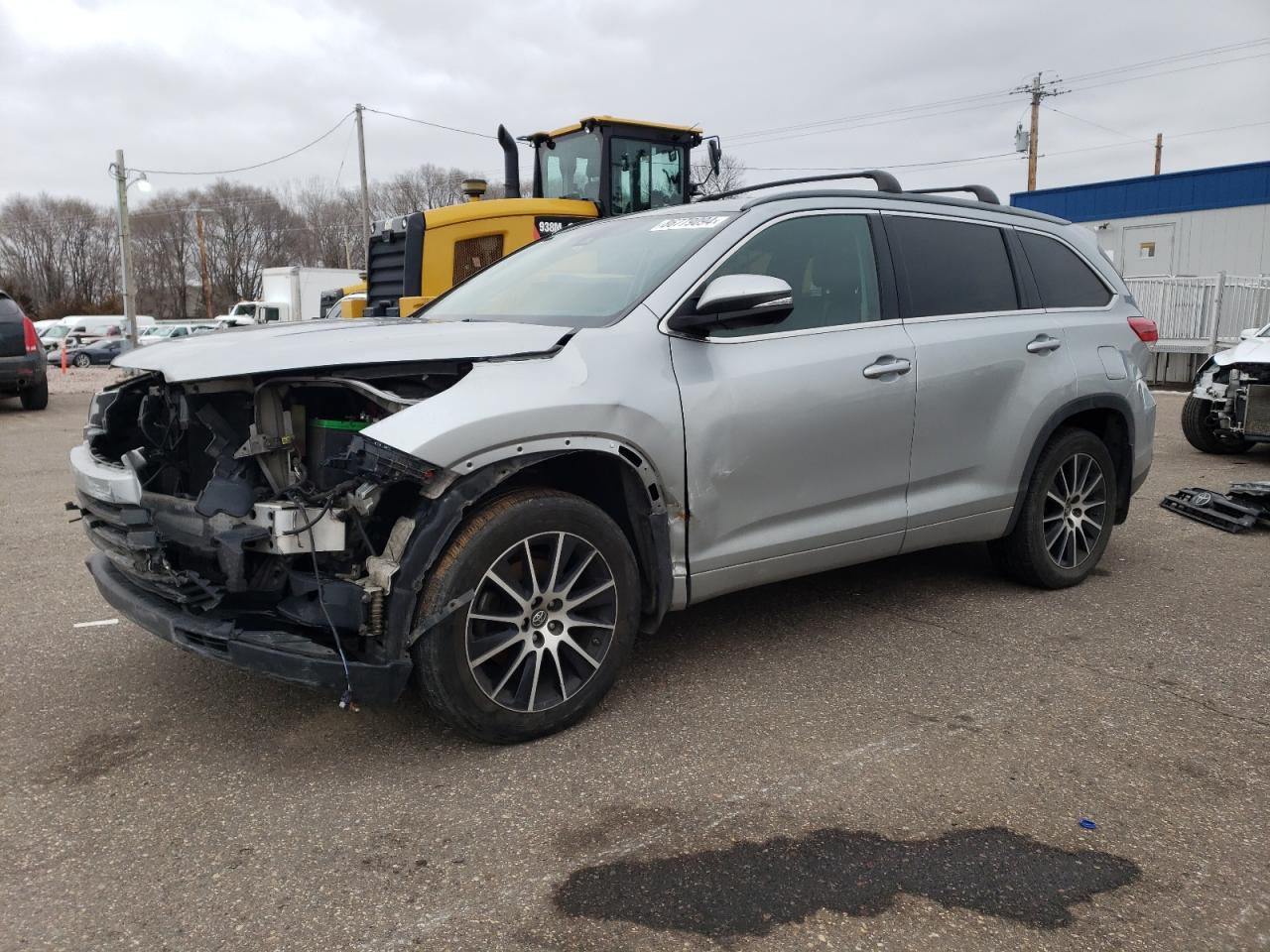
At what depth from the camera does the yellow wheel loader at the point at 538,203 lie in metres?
9.45

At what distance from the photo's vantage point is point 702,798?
2.94 meters

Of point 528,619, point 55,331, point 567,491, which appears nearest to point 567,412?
point 567,491

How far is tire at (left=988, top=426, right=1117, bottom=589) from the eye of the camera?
15.7ft

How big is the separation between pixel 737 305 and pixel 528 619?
1.31 meters

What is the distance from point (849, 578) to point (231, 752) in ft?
10.6

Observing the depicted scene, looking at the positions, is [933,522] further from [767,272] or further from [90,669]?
[90,669]

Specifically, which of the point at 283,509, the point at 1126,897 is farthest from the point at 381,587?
the point at 1126,897

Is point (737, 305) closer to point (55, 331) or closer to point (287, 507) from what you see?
point (287, 507)

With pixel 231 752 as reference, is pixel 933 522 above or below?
above

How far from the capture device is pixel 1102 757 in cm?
320

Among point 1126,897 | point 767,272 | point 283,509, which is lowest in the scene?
point 1126,897

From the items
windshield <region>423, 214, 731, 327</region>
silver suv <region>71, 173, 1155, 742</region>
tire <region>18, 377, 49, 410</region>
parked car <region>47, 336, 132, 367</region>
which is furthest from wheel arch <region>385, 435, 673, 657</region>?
parked car <region>47, 336, 132, 367</region>

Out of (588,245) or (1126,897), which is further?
(588,245)

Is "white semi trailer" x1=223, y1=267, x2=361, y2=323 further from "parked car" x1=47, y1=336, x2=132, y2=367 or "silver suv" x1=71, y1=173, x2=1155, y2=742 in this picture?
"silver suv" x1=71, y1=173, x2=1155, y2=742
